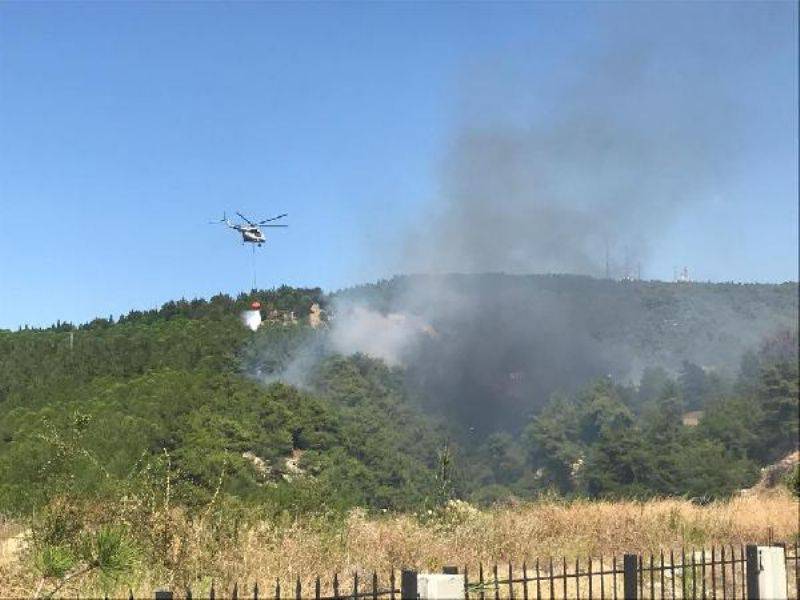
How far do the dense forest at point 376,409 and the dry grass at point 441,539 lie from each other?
1.46 meters

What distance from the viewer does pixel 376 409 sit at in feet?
Answer: 110

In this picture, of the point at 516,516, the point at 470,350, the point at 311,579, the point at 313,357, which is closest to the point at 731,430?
the point at 470,350

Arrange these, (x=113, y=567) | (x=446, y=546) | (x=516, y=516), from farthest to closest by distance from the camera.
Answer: (x=516, y=516), (x=446, y=546), (x=113, y=567)

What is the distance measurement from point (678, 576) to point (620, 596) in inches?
62.6

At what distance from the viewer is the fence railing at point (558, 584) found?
636cm

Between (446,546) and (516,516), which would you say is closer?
(446,546)

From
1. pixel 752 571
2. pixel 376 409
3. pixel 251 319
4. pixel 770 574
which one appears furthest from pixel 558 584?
pixel 251 319

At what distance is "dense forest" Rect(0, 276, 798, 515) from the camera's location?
21.9m

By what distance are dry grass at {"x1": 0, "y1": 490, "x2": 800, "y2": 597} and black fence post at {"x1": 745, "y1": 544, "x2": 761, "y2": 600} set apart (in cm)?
324

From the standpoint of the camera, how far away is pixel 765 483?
108 ft

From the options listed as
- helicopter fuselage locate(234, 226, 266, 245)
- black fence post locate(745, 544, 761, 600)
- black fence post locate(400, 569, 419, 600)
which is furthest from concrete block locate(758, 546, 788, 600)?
helicopter fuselage locate(234, 226, 266, 245)

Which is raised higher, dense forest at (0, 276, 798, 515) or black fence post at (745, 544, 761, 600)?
dense forest at (0, 276, 798, 515)

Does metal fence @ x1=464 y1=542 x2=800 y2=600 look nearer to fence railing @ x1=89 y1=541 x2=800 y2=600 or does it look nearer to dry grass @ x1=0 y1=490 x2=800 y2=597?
fence railing @ x1=89 y1=541 x2=800 y2=600

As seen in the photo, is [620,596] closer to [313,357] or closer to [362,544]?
[362,544]
